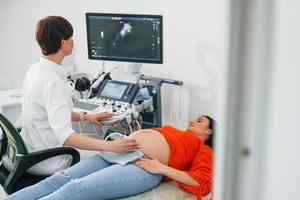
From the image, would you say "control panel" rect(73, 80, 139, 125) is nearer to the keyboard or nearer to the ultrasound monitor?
the keyboard

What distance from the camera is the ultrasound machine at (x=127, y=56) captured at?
241 cm

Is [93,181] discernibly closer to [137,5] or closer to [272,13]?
[272,13]

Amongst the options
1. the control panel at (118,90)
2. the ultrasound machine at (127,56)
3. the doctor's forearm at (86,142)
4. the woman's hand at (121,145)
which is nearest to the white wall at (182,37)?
the ultrasound machine at (127,56)

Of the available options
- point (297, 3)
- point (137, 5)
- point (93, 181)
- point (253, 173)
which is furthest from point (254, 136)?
point (137, 5)

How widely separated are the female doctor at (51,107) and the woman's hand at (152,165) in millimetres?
87

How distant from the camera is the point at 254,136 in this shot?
449mm

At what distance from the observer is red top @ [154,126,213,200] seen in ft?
5.85

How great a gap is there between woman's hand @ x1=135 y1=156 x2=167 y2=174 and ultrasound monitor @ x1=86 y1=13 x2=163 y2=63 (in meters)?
0.82

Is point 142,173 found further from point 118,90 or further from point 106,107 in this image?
point 118,90

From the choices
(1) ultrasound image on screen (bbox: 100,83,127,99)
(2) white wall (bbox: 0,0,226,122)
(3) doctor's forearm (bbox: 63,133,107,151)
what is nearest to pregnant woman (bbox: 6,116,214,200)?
(3) doctor's forearm (bbox: 63,133,107,151)

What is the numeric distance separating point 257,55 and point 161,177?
1.49 meters

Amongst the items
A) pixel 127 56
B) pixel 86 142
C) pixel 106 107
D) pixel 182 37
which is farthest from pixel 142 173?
pixel 182 37

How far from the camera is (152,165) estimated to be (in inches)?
71.4

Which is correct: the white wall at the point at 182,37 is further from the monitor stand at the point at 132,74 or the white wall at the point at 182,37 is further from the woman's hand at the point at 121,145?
the woman's hand at the point at 121,145
